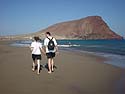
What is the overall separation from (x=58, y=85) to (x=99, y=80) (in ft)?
6.33

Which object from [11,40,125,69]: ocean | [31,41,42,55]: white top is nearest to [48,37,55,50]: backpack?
[31,41,42,55]: white top

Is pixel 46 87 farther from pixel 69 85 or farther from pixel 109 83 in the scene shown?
pixel 109 83

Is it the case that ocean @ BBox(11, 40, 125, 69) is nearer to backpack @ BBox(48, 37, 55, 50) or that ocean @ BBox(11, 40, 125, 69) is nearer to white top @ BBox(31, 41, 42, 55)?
backpack @ BBox(48, 37, 55, 50)

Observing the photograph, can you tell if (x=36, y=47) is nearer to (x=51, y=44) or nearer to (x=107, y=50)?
(x=51, y=44)

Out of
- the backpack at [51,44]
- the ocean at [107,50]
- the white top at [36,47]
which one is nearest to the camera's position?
the backpack at [51,44]

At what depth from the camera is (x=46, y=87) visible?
7.56 m

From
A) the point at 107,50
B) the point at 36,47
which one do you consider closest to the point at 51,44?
the point at 36,47

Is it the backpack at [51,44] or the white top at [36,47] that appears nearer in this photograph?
the backpack at [51,44]

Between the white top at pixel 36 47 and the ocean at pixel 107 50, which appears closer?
the white top at pixel 36 47

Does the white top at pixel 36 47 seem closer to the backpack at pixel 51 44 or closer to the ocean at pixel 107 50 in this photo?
the backpack at pixel 51 44

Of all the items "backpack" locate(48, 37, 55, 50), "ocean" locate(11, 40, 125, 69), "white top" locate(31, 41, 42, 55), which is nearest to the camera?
"backpack" locate(48, 37, 55, 50)

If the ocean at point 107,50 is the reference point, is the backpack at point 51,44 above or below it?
above

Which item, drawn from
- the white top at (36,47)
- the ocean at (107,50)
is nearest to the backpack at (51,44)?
the white top at (36,47)

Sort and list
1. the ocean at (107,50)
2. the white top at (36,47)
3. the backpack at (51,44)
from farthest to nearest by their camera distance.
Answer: the ocean at (107,50)
the white top at (36,47)
the backpack at (51,44)
